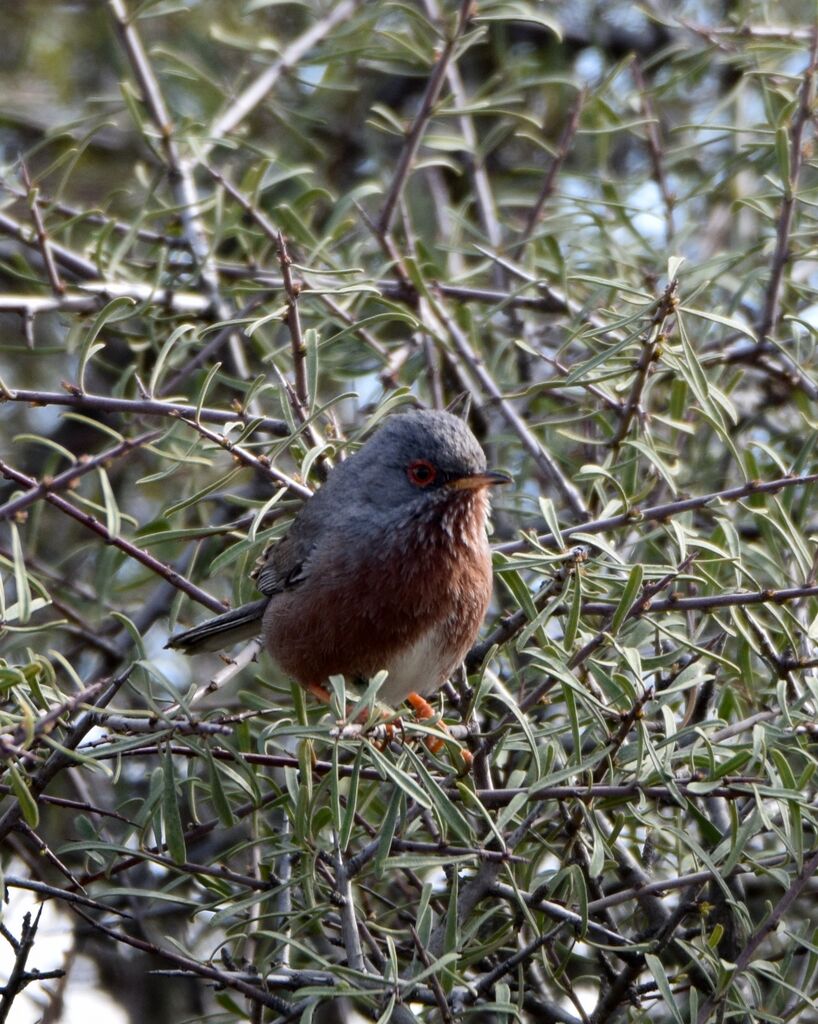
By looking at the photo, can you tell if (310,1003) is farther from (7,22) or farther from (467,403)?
(7,22)

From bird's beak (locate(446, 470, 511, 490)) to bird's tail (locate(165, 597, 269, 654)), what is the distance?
88 centimetres

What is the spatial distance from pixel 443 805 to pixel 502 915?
2.89ft

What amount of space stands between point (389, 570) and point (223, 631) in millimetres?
751

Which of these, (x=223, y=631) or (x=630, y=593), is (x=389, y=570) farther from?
(x=630, y=593)

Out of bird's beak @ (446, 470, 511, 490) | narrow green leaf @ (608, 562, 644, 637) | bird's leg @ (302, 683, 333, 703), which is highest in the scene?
narrow green leaf @ (608, 562, 644, 637)

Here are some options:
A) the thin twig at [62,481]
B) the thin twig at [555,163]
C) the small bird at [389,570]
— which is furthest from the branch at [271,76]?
the thin twig at [62,481]

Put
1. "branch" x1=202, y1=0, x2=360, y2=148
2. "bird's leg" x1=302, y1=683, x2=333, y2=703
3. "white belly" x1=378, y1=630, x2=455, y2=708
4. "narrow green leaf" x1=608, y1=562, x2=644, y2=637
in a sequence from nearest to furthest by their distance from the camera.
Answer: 1. "narrow green leaf" x1=608, y1=562, x2=644, y2=637
2. "white belly" x1=378, y1=630, x2=455, y2=708
3. "bird's leg" x1=302, y1=683, x2=333, y2=703
4. "branch" x1=202, y1=0, x2=360, y2=148

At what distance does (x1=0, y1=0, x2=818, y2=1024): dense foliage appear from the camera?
3371mm

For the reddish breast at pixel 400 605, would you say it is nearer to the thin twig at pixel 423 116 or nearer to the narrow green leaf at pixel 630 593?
the narrow green leaf at pixel 630 593

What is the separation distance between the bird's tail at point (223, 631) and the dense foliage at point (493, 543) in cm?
8

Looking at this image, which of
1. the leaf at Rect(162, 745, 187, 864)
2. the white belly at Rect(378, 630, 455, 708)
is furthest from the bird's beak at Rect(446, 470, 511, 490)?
the leaf at Rect(162, 745, 187, 864)

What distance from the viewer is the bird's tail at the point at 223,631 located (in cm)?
460

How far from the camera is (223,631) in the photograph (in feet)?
15.5

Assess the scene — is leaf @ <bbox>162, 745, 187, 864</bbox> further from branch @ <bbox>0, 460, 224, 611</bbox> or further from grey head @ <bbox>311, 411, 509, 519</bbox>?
grey head @ <bbox>311, 411, 509, 519</bbox>
